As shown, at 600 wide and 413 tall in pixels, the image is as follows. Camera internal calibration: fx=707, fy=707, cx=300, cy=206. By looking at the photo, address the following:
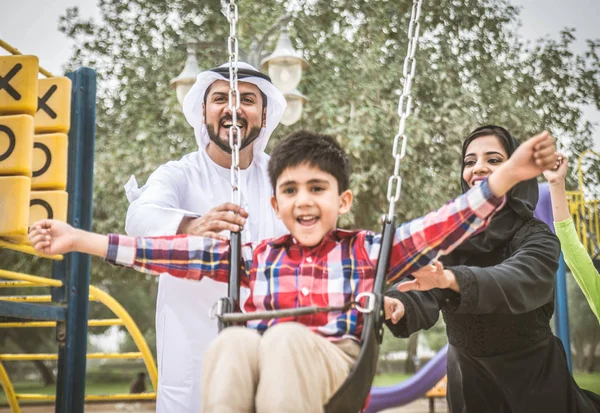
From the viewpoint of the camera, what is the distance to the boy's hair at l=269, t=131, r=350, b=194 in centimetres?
236

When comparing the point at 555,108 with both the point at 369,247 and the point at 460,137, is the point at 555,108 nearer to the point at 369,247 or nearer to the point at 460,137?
the point at 460,137

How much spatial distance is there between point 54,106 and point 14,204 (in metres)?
0.75

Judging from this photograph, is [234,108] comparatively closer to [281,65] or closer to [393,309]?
[393,309]

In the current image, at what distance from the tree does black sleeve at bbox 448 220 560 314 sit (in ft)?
26.8

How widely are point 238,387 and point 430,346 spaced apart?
37.5 meters

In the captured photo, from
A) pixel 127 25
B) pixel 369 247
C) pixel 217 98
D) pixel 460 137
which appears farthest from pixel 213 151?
pixel 127 25

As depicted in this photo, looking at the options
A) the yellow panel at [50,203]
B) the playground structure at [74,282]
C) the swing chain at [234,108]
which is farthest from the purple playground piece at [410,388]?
the swing chain at [234,108]

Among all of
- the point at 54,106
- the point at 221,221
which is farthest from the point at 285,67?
the point at 221,221

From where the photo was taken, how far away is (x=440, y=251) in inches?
88.4

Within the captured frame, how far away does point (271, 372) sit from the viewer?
1854 mm

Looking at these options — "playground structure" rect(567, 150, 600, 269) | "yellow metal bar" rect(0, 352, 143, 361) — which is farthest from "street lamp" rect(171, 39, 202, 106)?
"playground structure" rect(567, 150, 600, 269)

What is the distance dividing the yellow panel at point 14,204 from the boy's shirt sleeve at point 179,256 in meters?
1.72

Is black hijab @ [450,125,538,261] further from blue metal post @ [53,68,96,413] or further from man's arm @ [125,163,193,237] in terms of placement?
blue metal post @ [53,68,96,413]

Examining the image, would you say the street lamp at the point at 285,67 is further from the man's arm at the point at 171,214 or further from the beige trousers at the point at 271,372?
the beige trousers at the point at 271,372
